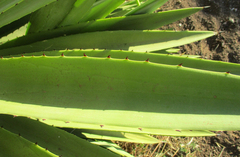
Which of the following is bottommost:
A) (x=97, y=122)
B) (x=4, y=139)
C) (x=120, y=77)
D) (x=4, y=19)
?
(x=4, y=139)

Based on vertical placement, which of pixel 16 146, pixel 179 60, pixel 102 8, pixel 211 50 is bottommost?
pixel 16 146

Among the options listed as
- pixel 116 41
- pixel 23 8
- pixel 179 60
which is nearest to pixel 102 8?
pixel 116 41

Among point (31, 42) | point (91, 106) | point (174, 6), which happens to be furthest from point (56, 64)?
point (174, 6)

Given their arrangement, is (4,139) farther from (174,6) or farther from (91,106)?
(174,6)

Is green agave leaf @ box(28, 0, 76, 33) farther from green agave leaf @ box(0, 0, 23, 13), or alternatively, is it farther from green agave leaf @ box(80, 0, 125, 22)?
green agave leaf @ box(0, 0, 23, 13)

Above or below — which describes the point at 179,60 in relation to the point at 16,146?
above

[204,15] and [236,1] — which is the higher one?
[236,1]

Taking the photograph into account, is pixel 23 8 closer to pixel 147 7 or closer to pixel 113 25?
pixel 113 25
